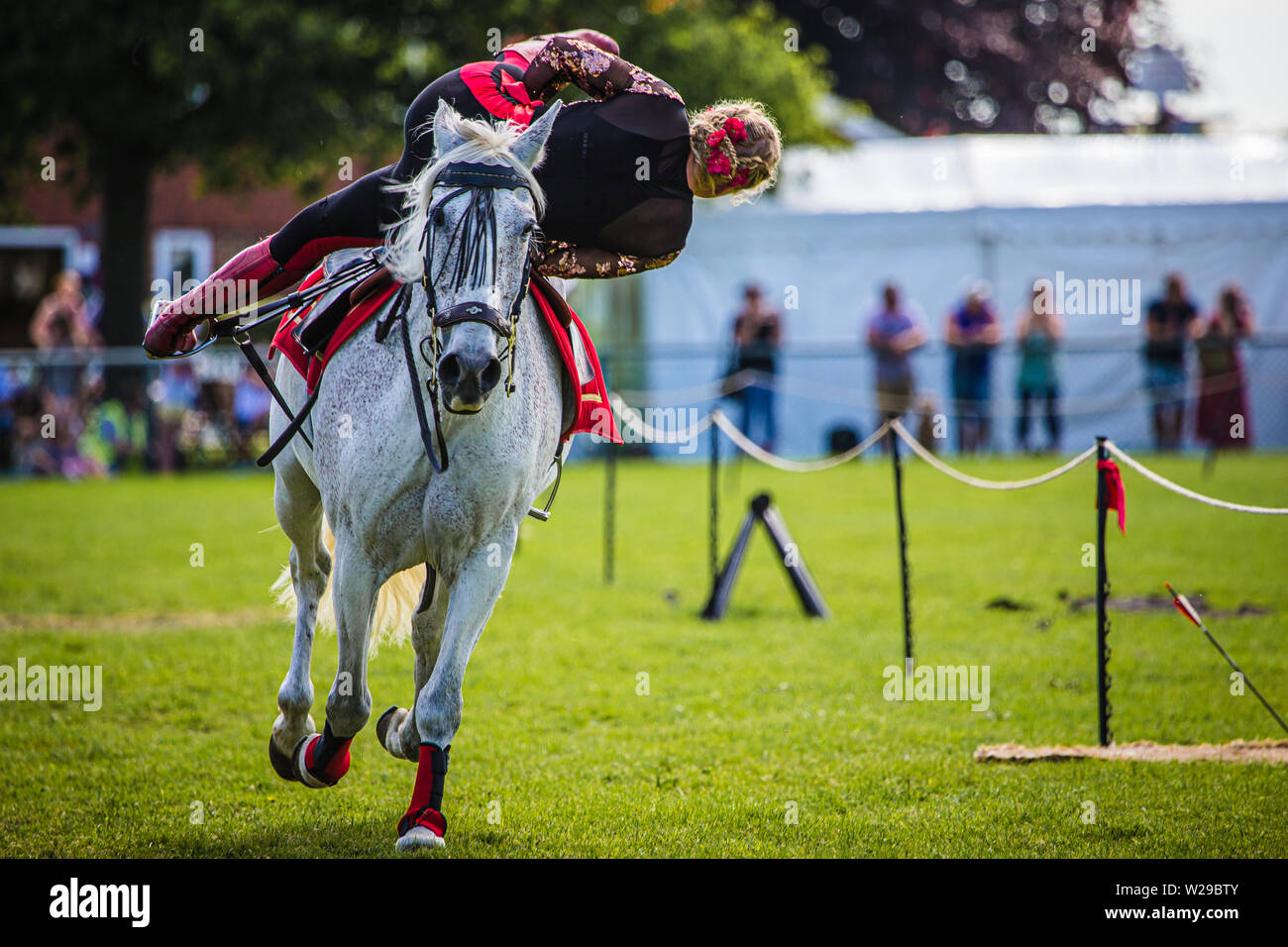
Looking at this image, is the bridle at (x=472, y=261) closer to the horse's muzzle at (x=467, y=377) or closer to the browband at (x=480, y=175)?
the browband at (x=480, y=175)

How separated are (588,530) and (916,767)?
7.84 metres

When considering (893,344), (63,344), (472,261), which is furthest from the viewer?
(63,344)

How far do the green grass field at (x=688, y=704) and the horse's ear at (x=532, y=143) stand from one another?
244cm

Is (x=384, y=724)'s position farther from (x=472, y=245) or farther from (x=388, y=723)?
(x=472, y=245)

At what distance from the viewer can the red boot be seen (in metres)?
5.27

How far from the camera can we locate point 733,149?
4.79 metres

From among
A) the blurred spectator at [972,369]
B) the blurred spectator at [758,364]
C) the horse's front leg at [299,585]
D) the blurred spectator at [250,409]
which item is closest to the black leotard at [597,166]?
the horse's front leg at [299,585]

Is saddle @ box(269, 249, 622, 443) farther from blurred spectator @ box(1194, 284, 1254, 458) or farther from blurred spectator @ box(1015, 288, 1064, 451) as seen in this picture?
blurred spectator @ box(1015, 288, 1064, 451)

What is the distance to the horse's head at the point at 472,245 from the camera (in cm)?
401

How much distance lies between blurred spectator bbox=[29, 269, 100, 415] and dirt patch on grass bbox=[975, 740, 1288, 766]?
16032 mm

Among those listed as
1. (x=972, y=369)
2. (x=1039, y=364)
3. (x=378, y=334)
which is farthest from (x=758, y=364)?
(x=378, y=334)

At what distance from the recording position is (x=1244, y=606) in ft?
30.6

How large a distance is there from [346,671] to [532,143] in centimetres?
205

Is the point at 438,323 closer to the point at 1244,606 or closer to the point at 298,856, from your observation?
the point at 298,856
